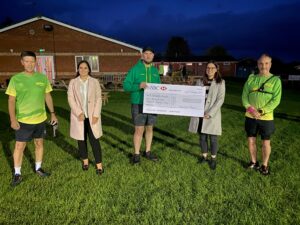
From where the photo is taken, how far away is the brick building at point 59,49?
2442 cm

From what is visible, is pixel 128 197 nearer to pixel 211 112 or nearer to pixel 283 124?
pixel 211 112

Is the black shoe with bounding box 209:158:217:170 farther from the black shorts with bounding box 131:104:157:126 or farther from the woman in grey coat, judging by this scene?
the black shorts with bounding box 131:104:157:126

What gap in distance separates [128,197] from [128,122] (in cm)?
586

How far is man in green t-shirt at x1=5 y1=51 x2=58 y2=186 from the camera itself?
4418 mm

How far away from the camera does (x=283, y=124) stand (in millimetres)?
9969

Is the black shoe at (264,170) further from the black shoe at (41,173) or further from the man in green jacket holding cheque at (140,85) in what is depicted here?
the black shoe at (41,173)

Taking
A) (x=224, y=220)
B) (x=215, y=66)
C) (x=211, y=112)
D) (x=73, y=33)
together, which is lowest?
(x=224, y=220)

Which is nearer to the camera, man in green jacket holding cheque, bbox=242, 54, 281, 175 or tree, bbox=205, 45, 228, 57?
man in green jacket holding cheque, bbox=242, 54, 281, 175

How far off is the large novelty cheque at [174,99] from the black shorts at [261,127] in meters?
0.86

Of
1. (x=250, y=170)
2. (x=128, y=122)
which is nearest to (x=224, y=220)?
(x=250, y=170)

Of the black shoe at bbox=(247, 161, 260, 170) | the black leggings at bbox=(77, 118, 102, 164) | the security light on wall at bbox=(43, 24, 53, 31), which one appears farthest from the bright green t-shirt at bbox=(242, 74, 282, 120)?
the security light on wall at bbox=(43, 24, 53, 31)

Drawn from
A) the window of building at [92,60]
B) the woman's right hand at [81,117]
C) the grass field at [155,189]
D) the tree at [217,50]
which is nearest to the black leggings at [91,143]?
the woman's right hand at [81,117]

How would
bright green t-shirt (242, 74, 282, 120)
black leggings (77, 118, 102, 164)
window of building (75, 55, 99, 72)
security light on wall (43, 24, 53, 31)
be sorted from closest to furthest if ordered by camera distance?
1. bright green t-shirt (242, 74, 282, 120)
2. black leggings (77, 118, 102, 164)
3. security light on wall (43, 24, 53, 31)
4. window of building (75, 55, 99, 72)

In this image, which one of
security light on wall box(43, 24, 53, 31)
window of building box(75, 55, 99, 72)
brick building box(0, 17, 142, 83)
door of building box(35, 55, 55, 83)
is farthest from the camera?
window of building box(75, 55, 99, 72)
